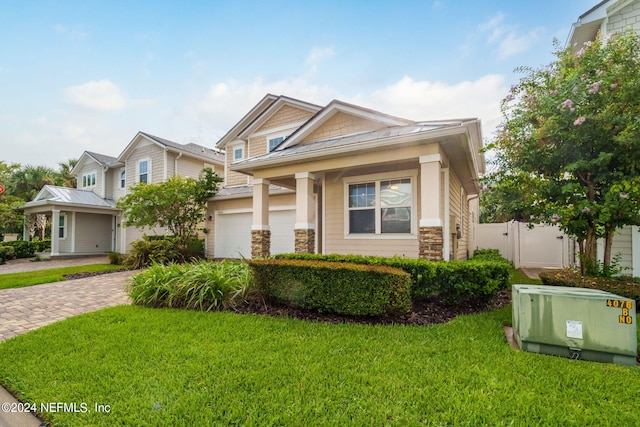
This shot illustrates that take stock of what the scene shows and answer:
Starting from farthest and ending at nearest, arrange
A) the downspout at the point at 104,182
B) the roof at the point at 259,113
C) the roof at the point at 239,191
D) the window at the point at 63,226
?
the downspout at the point at 104,182 < the window at the point at 63,226 < the roof at the point at 259,113 < the roof at the point at 239,191

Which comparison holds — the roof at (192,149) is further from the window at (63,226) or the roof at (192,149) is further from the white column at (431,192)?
the white column at (431,192)

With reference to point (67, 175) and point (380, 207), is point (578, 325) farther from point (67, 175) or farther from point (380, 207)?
point (67, 175)

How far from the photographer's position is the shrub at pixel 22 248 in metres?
16.7

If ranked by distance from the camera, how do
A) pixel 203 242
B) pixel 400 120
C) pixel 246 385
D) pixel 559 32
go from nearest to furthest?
pixel 246 385
pixel 400 120
pixel 559 32
pixel 203 242

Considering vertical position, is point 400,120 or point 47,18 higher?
point 47,18

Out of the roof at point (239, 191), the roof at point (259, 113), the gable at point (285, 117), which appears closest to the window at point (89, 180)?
the roof at point (259, 113)

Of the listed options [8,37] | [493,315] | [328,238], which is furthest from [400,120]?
[8,37]

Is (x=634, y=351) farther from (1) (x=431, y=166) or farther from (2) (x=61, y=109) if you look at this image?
(2) (x=61, y=109)

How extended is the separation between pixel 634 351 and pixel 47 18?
46.1 ft

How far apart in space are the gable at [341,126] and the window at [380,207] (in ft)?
5.51

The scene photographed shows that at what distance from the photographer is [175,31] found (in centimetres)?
977

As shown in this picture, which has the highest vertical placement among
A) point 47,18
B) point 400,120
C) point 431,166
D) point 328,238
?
point 47,18

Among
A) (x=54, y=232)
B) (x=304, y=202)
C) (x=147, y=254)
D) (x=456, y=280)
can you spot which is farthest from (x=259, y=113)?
(x=54, y=232)

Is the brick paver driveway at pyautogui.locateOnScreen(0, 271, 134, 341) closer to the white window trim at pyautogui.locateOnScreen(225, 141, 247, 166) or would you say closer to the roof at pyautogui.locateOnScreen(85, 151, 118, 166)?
the white window trim at pyautogui.locateOnScreen(225, 141, 247, 166)
